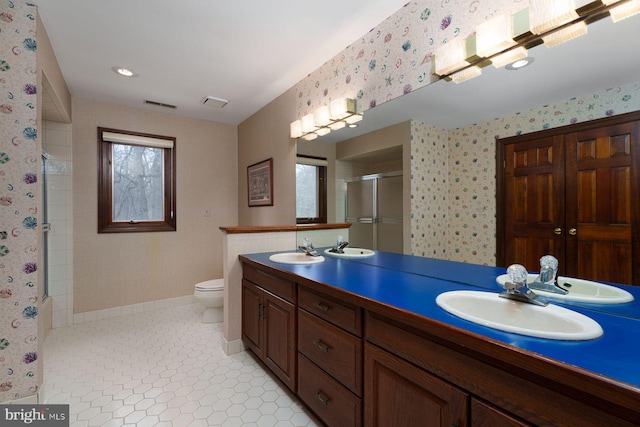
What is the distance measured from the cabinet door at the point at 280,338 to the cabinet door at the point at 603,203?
1.28 m

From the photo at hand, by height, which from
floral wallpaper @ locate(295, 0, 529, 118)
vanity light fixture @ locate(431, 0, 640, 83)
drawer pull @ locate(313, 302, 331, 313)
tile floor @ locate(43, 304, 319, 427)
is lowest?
tile floor @ locate(43, 304, 319, 427)

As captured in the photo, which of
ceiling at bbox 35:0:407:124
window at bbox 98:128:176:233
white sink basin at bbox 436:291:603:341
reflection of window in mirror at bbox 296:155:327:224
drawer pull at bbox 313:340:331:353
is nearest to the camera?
white sink basin at bbox 436:291:603:341

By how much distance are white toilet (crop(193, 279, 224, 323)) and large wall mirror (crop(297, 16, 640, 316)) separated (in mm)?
1516

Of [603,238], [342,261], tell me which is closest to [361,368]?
[342,261]

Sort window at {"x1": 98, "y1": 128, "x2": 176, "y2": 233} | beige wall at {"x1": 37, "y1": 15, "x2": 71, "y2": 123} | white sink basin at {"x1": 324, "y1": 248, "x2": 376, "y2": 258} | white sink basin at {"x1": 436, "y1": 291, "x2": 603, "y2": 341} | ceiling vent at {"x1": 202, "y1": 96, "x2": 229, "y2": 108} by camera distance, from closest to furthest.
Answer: white sink basin at {"x1": 436, "y1": 291, "x2": 603, "y2": 341}, beige wall at {"x1": 37, "y1": 15, "x2": 71, "y2": 123}, white sink basin at {"x1": 324, "y1": 248, "x2": 376, "y2": 258}, ceiling vent at {"x1": 202, "y1": 96, "x2": 229, "y2": 108}, window at {"x1": 98, "y1": 128, "x2": 176, "y2": 233}

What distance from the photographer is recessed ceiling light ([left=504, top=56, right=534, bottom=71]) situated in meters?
1.15

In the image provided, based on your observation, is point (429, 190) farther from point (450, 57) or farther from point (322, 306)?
point (322, 306)

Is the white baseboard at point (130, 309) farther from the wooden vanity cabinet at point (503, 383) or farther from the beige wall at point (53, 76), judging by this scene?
the wooden vanity cabinet at point (503, 383)

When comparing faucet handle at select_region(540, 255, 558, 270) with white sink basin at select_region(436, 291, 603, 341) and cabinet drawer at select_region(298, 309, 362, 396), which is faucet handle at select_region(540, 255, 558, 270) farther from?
cabinet drawer at select_region(298, 309, 362, 396)

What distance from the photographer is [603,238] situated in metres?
0.92

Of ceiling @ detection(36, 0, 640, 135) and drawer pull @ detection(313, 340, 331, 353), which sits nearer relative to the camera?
ceiling @ detection(36, 0, 640, 135)

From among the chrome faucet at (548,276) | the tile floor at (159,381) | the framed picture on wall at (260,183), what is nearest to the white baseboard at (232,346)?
the tile floor at (159,381)

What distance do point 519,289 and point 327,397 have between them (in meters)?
0.96

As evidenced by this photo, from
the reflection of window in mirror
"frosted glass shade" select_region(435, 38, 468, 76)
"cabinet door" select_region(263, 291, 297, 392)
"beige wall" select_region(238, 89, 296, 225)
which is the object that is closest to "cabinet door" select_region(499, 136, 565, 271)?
"frosted glass shade" select_region(435, 38, 468, 76)
